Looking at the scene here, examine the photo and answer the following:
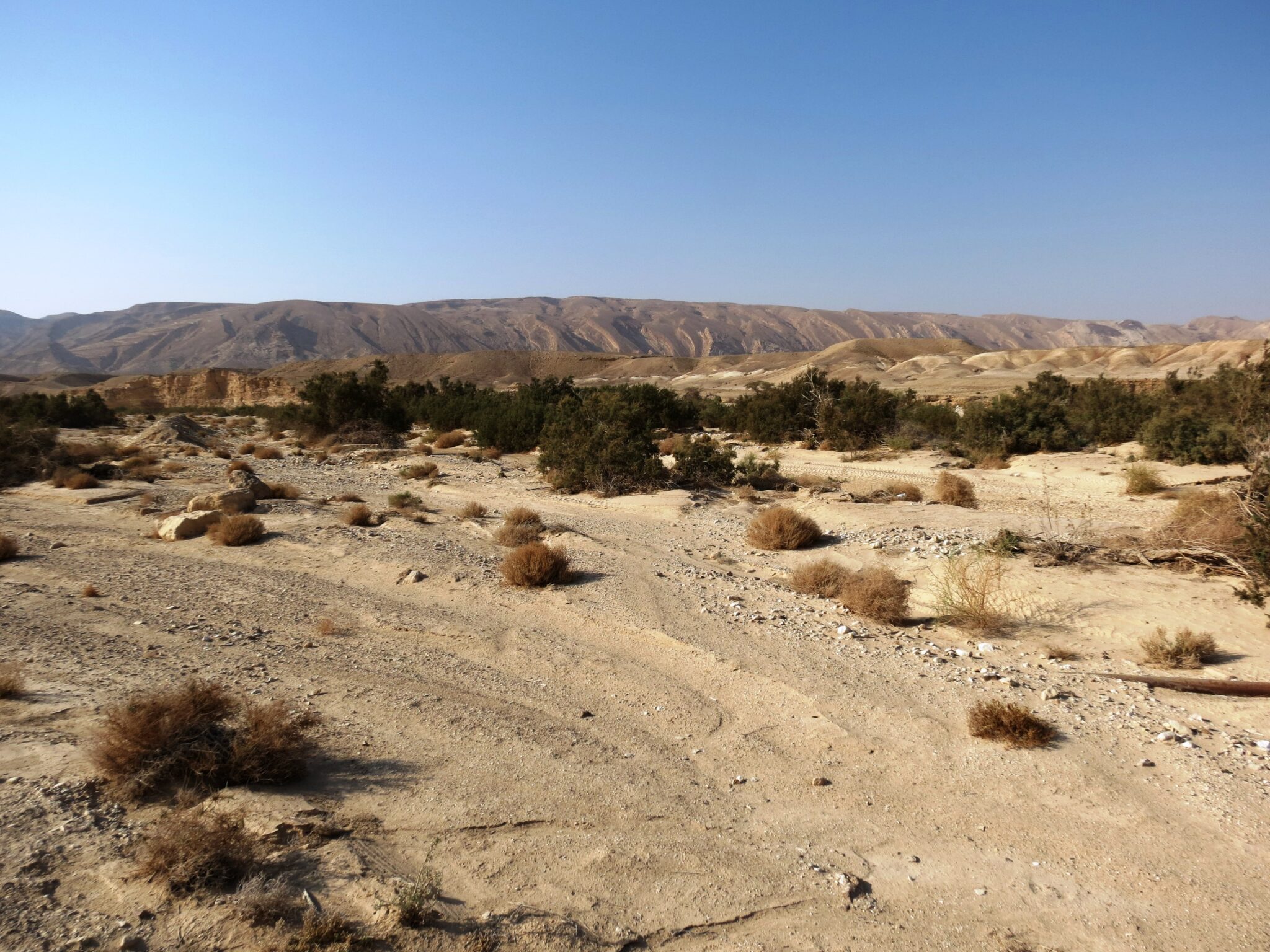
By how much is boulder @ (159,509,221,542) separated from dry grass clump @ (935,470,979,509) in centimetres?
1293

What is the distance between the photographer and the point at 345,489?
16297 millimetres

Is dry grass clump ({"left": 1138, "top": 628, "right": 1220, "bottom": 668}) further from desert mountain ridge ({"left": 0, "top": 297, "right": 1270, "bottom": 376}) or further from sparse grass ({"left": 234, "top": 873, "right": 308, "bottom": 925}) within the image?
desert mountain ridge ({"left": 0, "top": 297, "right": 1270, "bottom": 376})

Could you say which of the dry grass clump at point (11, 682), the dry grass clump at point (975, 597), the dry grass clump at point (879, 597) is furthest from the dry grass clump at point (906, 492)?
the dry grass clump at point (11, 682)

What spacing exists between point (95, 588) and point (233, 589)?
4.74 ft

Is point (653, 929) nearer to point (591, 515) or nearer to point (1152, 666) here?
point (1152, 666)

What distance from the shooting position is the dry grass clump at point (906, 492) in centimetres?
1448

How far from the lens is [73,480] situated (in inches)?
564

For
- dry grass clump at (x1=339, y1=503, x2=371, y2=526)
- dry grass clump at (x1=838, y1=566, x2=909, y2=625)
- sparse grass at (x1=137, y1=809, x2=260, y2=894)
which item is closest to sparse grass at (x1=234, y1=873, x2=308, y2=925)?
sparse grass at (x1=137, y1=809, x2=260, y2=894)

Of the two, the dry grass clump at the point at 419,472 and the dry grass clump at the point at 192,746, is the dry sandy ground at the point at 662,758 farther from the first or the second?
the dry grass clump at the point at 419,472

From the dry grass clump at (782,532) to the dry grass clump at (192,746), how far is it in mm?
7623

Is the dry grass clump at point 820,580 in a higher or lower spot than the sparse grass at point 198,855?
lower

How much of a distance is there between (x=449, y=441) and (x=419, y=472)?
845 centimetres

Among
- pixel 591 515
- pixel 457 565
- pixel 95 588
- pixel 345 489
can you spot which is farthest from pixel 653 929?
pixel 345 489

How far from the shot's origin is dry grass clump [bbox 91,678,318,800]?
4.06 metres
